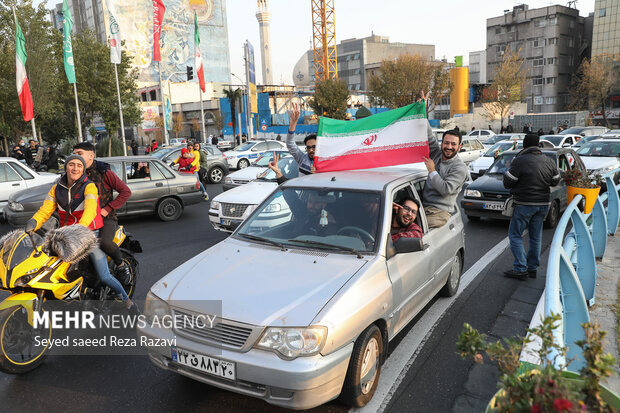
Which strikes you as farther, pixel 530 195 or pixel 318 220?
pixel 530 195

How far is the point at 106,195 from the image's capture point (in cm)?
487

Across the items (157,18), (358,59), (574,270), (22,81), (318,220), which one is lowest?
(574,270)

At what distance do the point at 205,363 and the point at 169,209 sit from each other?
28.1 feet

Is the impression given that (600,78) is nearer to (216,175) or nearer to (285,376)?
(216,175)

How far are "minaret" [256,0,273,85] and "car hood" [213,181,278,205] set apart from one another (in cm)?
12215

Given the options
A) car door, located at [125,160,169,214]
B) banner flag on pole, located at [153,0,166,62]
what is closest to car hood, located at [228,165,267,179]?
car door, located at [125,160,169,214]

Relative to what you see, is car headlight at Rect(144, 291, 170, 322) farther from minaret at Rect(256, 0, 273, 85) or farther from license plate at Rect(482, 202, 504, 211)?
minaret at Rect(256, 0, 273, 85)

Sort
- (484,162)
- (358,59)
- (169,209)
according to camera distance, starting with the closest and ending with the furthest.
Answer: (169,209) < (484,162) < (358,59)

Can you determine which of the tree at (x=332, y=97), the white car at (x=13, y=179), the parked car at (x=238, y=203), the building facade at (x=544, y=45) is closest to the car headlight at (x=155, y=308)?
the parked car at (x=238, y=203)

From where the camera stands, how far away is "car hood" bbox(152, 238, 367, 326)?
2986 mm

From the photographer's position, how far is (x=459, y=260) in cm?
570

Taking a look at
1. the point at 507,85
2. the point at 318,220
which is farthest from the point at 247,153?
the point at 507,85

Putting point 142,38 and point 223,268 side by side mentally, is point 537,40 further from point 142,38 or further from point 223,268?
point 223,268

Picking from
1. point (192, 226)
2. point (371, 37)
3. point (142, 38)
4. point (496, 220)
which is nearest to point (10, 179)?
point (192, 226)
